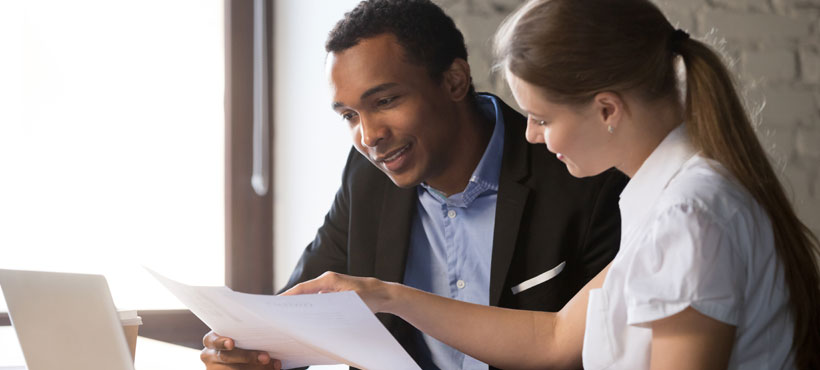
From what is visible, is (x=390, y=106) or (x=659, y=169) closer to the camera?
(x=659, y=169)

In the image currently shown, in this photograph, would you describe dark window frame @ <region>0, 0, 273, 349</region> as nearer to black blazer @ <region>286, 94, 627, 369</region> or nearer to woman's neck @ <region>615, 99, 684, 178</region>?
black blazer @ <region>286, 94, 627, 369</region>

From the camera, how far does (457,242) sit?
1.34 metres

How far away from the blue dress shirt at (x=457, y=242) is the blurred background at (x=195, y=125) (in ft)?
1.79

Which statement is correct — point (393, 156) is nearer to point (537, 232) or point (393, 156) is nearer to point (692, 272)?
point (537, 232)

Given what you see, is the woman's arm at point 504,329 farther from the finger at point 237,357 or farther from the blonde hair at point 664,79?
the blonde hair at point 664,79

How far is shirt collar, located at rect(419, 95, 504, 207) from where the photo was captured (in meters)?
1.34

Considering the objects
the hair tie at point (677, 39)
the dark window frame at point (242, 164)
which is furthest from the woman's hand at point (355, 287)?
the dark window frame at point (242, 164)

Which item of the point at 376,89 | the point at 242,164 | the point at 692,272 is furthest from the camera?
the point at 242,164

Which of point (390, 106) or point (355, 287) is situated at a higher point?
point (390, 106)

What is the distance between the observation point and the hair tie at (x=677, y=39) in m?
0.85

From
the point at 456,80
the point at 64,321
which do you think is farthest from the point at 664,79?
the point at 64,321

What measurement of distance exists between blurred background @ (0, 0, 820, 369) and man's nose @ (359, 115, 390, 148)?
637mm

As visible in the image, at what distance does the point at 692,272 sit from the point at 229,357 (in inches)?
22.9

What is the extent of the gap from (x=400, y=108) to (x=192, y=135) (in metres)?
0.86
